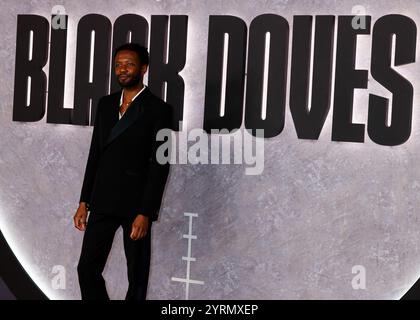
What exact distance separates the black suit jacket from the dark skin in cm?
5

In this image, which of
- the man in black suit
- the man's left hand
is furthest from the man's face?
the man's left hand

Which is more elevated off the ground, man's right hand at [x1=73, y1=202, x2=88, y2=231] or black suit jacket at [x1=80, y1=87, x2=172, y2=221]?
black suit jacket at [x1=80, y1=87, x2=172, y2=221]

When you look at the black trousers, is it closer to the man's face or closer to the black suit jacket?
the black suit jacket

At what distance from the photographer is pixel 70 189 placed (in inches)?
140

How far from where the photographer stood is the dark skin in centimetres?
264

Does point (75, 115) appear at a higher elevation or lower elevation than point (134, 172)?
higher

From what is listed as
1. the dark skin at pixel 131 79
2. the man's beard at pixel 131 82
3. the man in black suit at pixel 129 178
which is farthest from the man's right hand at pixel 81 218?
the man's beard at pixel 131 82

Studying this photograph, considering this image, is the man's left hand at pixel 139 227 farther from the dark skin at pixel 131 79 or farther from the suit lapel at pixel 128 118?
the suit lapel at pixel 128 118

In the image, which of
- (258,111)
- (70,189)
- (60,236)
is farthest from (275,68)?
(60,236)

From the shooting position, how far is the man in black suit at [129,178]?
2699mm

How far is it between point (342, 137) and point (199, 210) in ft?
2.93

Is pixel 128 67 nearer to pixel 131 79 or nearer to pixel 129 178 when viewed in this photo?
pixel 131 79

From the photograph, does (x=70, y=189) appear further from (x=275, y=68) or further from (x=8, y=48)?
(x=275, y=68)

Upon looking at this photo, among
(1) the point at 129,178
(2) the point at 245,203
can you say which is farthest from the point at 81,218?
(2) the point at 245,203
